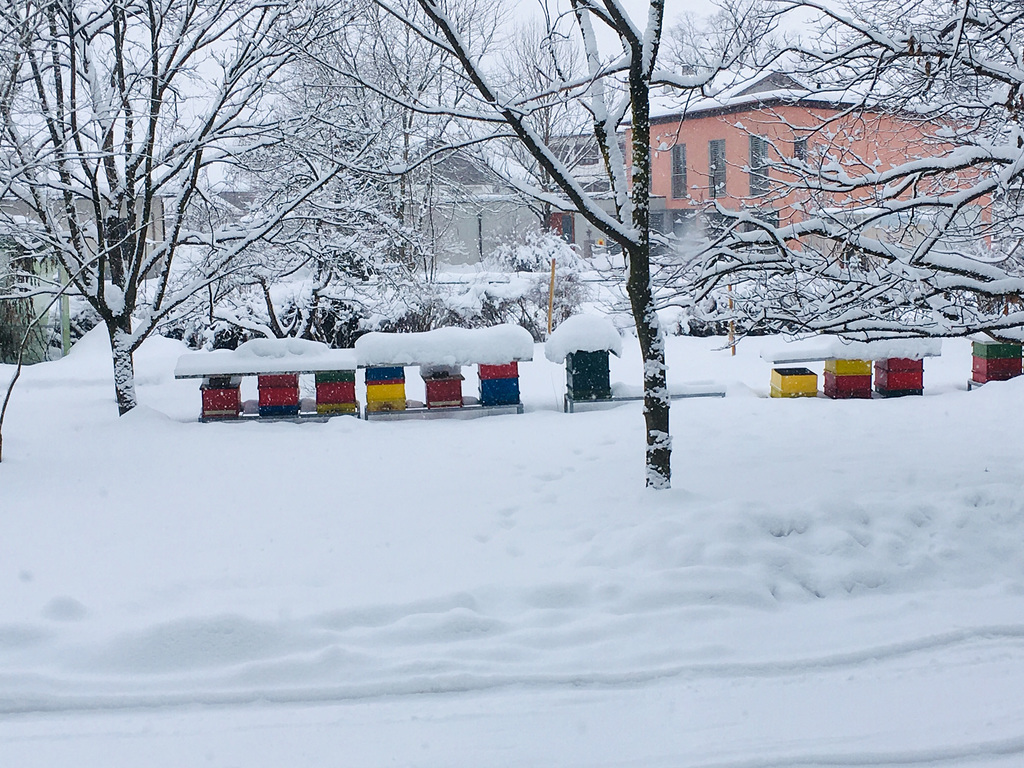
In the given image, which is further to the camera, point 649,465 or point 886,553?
point 649,465

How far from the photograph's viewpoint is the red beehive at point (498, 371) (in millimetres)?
9570

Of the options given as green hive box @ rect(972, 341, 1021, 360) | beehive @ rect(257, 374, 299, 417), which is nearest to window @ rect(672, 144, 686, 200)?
green hive box @ rect(972, 341, 1021, 360)

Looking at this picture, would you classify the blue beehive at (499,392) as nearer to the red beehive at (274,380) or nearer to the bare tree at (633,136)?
the red beehive at (274,380)

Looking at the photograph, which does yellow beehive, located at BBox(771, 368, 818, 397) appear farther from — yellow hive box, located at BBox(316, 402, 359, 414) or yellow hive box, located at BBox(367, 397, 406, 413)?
yellow hive box, located at BBox(316, 402, 359, 414)

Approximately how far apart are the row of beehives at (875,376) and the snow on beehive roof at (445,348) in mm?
2942

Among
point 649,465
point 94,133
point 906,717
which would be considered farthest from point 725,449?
point 94,133

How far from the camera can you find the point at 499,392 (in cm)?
966

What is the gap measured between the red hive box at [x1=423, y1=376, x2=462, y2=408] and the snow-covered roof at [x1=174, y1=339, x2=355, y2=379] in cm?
84

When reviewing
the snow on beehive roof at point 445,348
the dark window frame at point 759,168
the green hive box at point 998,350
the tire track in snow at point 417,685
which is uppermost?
the dark window frame at point 759,168

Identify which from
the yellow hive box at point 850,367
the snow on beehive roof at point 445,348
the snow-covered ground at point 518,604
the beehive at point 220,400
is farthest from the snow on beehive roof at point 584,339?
the beehive at point 220,400

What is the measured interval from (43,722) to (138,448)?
4.58 m

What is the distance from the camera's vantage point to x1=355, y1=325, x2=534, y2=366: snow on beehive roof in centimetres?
930

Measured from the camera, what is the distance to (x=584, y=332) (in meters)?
9.64

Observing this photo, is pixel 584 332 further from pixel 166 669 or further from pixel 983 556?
pixel 166 669
